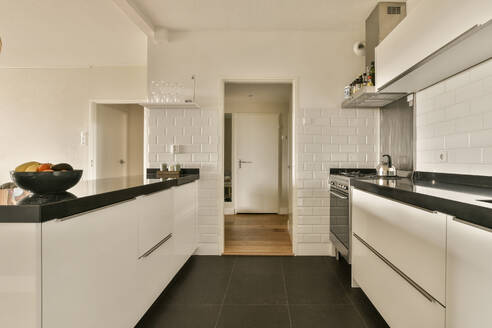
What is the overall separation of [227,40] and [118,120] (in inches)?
117

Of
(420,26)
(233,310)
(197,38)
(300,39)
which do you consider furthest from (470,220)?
(197,38)

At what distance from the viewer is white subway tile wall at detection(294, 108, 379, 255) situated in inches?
126

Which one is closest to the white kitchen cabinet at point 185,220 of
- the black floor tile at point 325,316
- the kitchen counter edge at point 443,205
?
the black floor tile at point 325,316

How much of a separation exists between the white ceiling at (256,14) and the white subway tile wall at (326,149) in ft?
3.15

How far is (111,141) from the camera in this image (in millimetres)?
4945

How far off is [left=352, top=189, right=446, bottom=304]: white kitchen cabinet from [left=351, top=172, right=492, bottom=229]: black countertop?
0.13 ft

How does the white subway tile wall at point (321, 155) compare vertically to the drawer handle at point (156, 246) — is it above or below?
above

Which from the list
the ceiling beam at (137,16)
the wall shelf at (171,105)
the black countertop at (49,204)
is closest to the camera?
the black countertop at (49,204)

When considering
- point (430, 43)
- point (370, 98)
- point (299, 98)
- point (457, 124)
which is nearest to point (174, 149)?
point (299, 98)

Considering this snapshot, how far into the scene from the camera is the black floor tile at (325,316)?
5.96 ft

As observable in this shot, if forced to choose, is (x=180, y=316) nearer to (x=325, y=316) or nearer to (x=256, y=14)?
(x=325, y=316)

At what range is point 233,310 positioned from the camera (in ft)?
6.56

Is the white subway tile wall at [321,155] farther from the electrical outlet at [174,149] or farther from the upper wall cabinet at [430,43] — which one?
the upper wall cabinet at [430,43]

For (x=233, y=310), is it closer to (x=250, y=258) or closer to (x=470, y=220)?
(x=250, y=258)
